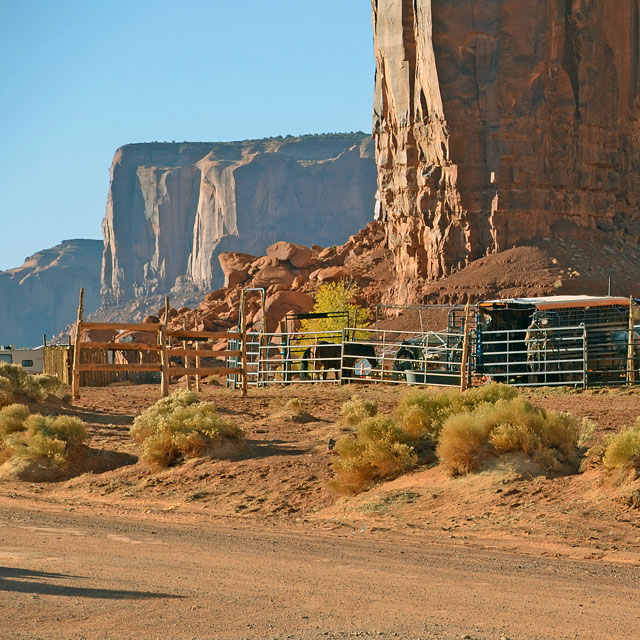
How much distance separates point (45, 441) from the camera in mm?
18438

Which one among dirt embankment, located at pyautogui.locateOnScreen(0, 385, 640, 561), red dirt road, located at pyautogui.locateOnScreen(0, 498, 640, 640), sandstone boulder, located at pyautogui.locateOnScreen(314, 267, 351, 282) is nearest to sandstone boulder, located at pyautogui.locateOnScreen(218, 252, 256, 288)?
sandstone boulder, located at pyautogui.locateOnScreen(314, 267, 351, 282)

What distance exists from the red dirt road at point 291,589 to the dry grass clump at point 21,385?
38.8 ft

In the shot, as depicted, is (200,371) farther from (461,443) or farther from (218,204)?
(218,204)

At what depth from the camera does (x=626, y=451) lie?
43.8 ft

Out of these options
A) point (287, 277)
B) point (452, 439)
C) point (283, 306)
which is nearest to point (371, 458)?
point (452, 439)

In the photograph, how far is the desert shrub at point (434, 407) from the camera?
16547mm

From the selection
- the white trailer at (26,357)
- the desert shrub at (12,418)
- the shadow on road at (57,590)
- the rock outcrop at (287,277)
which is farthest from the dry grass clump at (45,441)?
the rock outcrop at (287,277)

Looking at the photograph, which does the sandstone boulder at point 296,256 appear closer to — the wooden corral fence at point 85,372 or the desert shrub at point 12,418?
the wooden corral fence at point 85,372

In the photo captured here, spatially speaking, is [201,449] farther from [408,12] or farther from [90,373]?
[408,12]

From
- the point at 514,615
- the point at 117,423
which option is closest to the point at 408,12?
the point at 117,423

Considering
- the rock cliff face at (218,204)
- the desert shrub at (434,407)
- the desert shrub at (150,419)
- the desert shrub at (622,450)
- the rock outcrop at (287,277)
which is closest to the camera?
the desert shrub at (622,450)

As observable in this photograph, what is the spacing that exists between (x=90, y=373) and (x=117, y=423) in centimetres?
1981

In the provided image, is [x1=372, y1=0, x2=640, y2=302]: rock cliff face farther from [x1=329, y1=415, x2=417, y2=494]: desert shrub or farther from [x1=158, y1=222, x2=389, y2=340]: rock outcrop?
[x1=329, y1=415, x2=417, y2=494]: desert shrub

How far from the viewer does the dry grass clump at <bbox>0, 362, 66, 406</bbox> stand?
23.8 metres
